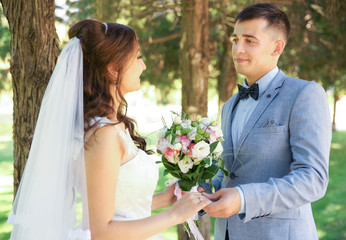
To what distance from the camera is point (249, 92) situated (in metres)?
2.90

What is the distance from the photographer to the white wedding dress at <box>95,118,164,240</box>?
2340mm

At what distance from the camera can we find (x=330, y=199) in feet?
30.9

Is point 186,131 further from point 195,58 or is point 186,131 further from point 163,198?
point 195,58

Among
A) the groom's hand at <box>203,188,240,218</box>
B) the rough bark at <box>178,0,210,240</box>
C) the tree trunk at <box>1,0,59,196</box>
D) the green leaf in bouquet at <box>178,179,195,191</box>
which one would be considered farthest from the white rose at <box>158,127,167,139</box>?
the rough bark at <box>178,0,210,240</box>

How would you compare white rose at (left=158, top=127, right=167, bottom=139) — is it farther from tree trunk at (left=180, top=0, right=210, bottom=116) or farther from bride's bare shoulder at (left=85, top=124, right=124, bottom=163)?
tree trunk at (left=180, top=0, right=210, bottom=116)

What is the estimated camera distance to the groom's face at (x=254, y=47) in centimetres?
275

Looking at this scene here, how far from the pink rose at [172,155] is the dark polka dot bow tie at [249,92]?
2.53 feet

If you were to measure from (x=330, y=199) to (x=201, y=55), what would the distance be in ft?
19.9

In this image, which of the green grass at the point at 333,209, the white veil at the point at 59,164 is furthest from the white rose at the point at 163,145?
the green grass at the point at 333,209

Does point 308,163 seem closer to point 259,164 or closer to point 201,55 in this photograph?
point 259,164

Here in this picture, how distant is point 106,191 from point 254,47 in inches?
58.8

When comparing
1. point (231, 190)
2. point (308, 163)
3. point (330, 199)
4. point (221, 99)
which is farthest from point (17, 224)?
point (330, 199)

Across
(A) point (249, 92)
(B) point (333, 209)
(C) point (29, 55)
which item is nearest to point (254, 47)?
(A) point (249, 92)

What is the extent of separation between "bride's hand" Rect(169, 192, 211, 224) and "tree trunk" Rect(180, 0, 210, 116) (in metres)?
3.09
